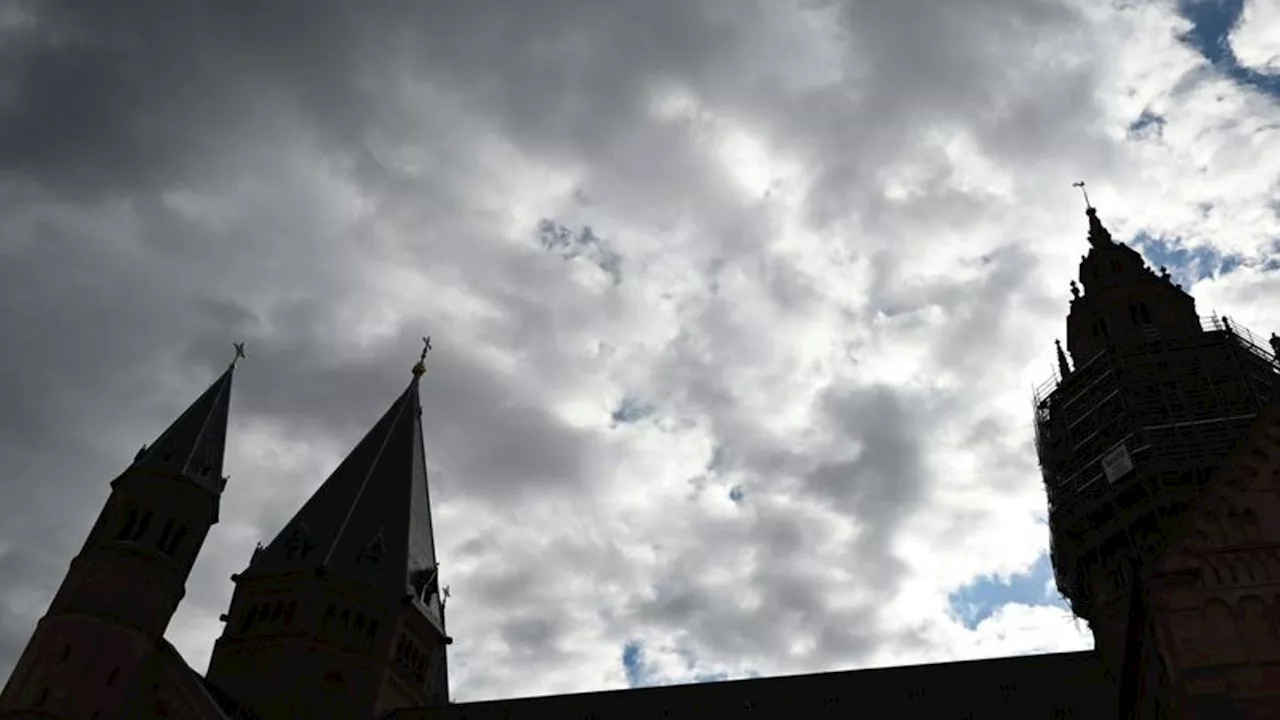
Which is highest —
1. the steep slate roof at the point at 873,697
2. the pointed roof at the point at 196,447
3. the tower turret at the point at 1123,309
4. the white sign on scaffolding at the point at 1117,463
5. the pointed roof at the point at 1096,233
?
the pointed roof at the point at 1096,233

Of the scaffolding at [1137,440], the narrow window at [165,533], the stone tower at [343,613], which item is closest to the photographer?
the scaffolding at [1137,440]

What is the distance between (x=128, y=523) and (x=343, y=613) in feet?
39.5

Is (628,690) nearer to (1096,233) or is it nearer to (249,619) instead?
(249,619)

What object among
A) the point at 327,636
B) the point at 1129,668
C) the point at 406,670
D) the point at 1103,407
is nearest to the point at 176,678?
the point at 327,636

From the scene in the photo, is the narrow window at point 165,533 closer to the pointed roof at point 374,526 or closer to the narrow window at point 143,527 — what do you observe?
the narrow window at point 143,527

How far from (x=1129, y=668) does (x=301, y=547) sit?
141 feet

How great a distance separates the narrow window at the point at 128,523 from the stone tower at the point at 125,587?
46 mm

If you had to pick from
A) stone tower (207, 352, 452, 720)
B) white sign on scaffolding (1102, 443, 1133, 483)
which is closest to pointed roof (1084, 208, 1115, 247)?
white sign on scaffolding (1102, 443, 1133, 483)

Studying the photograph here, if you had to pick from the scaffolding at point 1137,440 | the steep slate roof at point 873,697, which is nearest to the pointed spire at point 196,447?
the steep slate roof at point 873,697

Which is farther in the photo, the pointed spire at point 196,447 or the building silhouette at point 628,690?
the pointed spire at point 196,447

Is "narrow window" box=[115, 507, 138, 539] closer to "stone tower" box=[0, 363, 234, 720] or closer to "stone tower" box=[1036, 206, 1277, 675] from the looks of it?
"stone tower" box=[0, 363, 234, 720]

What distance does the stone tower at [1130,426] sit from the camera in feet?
133

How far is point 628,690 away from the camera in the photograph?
180ft

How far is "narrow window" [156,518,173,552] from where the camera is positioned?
1790 inches
